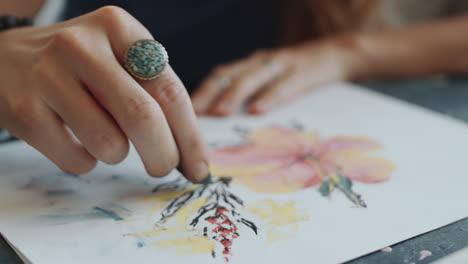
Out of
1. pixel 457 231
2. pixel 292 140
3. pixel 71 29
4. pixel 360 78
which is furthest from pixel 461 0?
pixel 71 29

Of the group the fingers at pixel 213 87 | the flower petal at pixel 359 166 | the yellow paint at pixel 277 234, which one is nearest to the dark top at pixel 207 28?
the fingers at pixel 213 87

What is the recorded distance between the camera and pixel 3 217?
15.3 inches

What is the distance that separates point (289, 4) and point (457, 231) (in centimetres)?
67

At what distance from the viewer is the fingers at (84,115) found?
400mm

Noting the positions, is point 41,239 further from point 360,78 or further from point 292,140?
point 360,78

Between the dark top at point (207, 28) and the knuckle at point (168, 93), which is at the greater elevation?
the dark top at point (207, 28)

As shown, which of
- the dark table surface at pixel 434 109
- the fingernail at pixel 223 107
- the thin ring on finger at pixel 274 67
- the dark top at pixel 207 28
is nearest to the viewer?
the dark table surface at pixel 434 109

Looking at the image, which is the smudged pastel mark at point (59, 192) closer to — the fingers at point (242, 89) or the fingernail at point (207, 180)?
the fingernail at point (207, 180)

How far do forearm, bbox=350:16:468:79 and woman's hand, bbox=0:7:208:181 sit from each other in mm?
445

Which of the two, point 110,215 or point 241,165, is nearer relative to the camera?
point 110,215

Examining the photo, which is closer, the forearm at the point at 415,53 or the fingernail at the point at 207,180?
the fingernail at the point at 207,180

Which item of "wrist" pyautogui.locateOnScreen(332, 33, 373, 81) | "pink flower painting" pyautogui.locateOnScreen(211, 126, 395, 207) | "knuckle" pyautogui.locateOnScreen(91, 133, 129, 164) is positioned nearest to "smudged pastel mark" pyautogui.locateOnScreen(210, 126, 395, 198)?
"pink flower painting" pyautogui.locateOnScreen(211, 126, 395, 207)

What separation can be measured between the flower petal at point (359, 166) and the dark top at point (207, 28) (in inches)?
13.0

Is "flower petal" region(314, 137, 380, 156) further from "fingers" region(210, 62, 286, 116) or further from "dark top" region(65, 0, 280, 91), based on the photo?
"dark top" region(65, 0, 280, 91)
